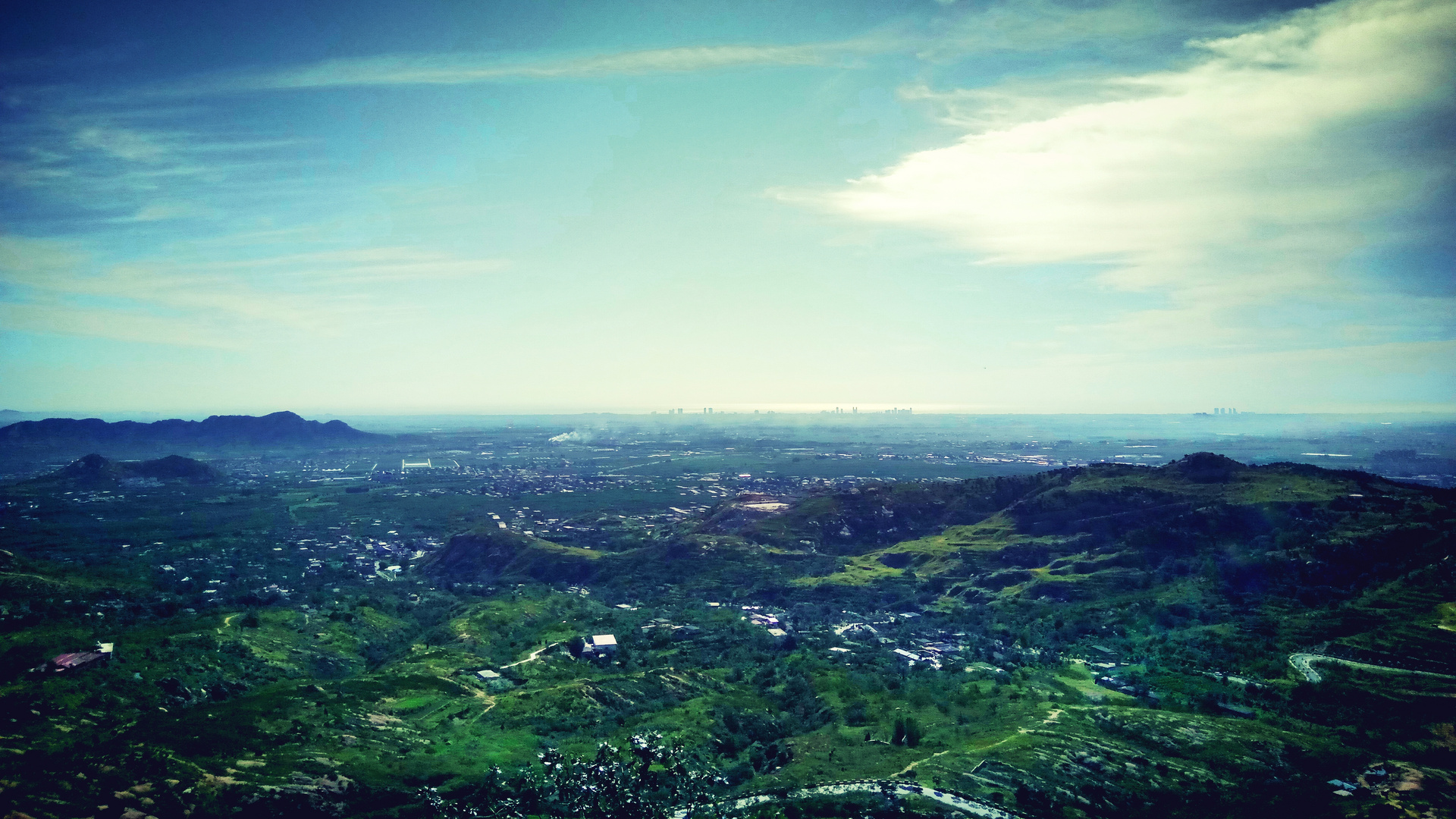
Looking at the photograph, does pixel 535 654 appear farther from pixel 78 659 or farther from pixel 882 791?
pixel 882 791

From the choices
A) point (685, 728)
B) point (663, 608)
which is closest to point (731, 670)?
point (685, 728)

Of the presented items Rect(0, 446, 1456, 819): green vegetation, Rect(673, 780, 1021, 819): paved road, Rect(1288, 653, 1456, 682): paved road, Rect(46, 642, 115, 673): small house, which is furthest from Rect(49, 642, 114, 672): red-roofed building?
Rect(1288, 653, 1456, 682): paved road

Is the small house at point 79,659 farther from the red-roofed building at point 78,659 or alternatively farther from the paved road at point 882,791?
the paved road at point 882,791

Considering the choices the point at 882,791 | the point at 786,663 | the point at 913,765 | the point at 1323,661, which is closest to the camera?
the point at 882,791

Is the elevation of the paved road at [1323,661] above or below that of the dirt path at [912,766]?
above

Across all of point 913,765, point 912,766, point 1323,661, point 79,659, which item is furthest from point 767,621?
point 79,659

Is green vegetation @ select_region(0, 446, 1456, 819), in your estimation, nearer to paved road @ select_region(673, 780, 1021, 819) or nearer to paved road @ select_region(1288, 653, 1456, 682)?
paved road @ select_region(1288, 653, 1456, 682)

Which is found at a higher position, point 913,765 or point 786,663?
point 913,765

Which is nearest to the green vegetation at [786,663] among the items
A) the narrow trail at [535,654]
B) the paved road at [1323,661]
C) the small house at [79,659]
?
the narrow trail at [535,654]

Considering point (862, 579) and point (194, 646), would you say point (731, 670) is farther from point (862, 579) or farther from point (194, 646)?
point (194, 646)
